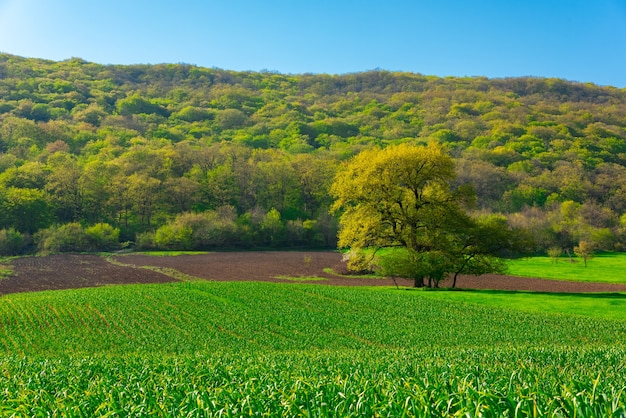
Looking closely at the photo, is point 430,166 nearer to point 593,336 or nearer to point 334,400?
point 593,336

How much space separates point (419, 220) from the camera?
147ft

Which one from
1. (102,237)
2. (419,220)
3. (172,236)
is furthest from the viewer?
(172,236)

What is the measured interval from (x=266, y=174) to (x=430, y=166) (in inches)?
2631

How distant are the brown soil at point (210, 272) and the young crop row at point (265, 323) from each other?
12690 millimetres

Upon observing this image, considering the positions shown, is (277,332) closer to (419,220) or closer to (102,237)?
(419,220)

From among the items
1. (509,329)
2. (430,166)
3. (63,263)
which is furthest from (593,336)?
(63,263)

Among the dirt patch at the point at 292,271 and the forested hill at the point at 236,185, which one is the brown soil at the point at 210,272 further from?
the forested hill at the point at 236,185

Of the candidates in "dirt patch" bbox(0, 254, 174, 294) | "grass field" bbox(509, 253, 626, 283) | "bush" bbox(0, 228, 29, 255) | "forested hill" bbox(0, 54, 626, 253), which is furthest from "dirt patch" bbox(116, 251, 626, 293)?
"bush" bbox(0, 228, 29, 255)

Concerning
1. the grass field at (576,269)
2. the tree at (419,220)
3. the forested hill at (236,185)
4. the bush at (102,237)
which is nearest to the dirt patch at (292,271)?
the tree at (419,220)

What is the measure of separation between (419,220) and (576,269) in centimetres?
3525

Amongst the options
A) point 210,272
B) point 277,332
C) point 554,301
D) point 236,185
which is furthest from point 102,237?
point 554,301

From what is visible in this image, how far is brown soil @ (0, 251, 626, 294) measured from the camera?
5109 centimetres

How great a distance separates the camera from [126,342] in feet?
85.9

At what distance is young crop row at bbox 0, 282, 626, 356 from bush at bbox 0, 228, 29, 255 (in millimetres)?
44789
